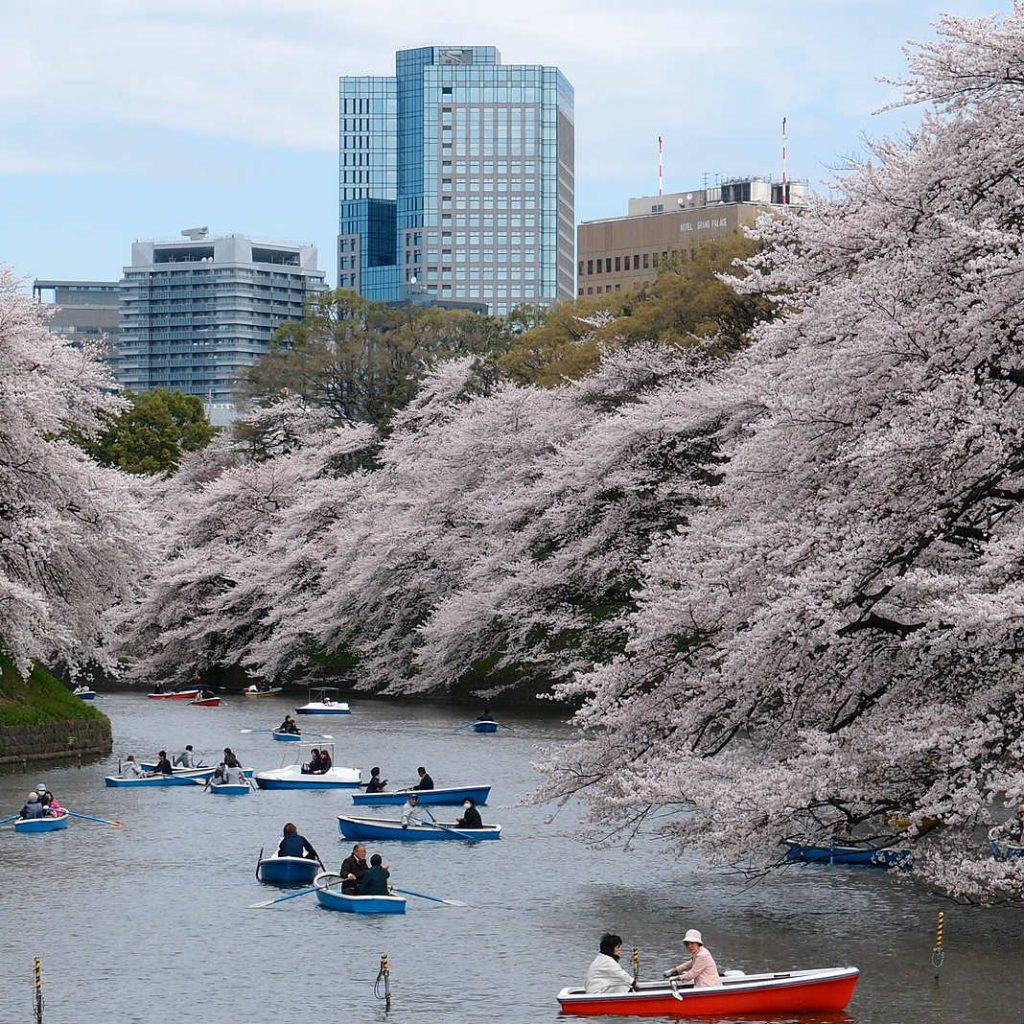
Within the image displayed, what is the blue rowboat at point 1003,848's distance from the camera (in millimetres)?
25312

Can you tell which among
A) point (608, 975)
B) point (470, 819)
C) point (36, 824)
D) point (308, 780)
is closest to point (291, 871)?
point (470, 819)

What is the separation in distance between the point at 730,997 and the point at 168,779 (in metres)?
28.9

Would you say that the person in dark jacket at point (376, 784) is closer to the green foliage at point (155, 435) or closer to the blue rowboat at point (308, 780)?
the blue rowboat at point (308, 780)

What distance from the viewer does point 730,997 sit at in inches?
896

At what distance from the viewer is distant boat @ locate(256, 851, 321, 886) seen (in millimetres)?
33750

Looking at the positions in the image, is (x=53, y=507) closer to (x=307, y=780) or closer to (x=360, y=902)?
(x=307, y=780)

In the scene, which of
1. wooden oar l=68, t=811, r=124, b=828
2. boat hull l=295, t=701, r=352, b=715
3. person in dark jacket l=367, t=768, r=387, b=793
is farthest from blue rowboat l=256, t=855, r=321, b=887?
boat hull l=295, t=701, r=352, b=715

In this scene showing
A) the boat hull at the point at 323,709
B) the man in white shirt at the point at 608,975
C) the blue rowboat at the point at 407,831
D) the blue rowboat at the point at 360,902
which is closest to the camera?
the man in white shirt at the point at 608,975

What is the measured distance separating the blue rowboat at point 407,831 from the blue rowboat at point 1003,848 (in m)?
14.6

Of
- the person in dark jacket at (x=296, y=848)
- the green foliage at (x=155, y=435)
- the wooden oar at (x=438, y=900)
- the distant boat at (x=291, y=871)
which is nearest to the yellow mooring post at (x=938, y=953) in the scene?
the wooden oar at (x=438, y=900)

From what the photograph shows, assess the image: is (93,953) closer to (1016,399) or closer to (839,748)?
(839,748)

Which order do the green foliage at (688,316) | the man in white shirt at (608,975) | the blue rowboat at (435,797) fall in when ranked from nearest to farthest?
the man in white shirt at (608,975) < the blue rowboat at (435,797) < the green foliage at (688,316)

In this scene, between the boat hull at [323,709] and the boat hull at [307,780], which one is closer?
the boat hull at [307,780]

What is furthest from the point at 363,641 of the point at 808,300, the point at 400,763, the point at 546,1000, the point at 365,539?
the point at 546,1000
